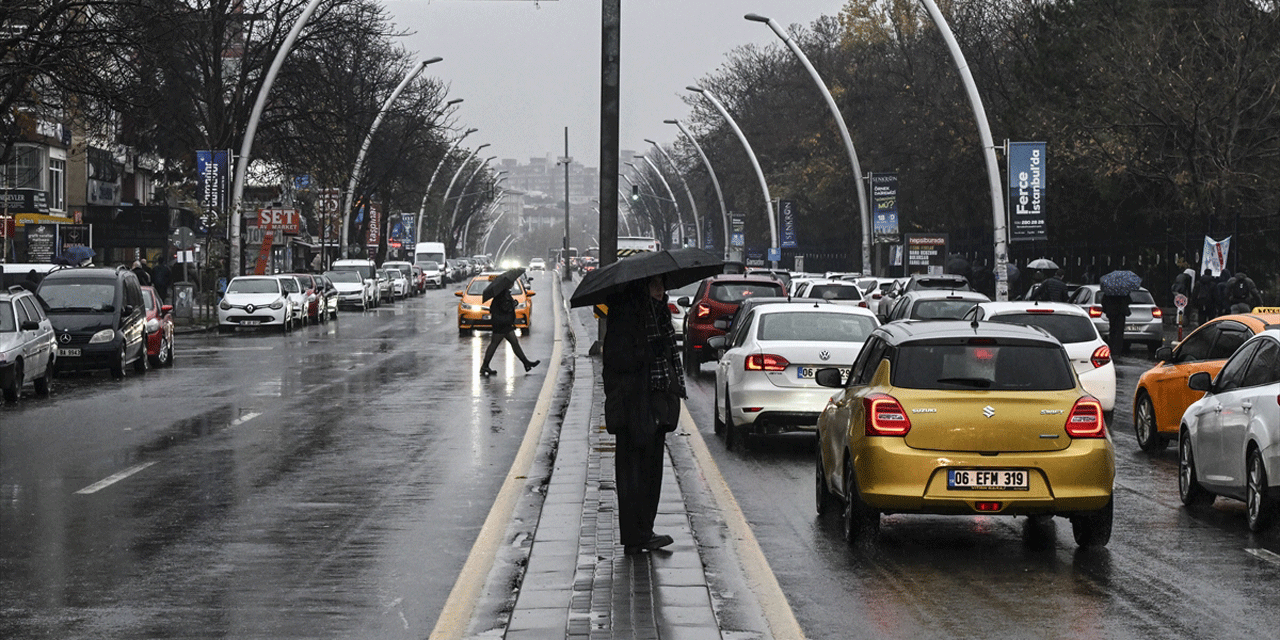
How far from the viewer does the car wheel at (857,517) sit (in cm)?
1051

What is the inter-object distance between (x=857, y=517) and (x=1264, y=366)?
3.67 meters

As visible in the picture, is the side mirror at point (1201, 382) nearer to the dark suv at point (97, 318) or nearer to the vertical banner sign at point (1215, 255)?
the dark suv at point (97, 318)

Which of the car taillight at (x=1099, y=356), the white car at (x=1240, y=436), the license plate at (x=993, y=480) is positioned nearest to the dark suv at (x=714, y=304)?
the car taillight at (x=1099, y=356)

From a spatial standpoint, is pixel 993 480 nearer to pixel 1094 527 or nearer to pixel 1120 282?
pixel 1094 527

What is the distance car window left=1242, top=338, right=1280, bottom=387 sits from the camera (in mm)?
12062

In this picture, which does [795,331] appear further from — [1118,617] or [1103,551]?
[1118,617]

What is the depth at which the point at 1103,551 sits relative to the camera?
10.5 metres

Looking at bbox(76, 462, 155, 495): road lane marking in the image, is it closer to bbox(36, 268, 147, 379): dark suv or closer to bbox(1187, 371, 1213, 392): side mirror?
bbox(1187, 371, 1213, 392): side mirror

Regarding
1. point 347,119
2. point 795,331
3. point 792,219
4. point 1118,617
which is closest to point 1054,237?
point 792,219

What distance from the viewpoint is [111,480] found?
45.8 ft

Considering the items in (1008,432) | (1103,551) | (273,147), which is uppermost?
(273,147)

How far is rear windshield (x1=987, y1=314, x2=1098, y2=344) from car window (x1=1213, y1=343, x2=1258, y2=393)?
706cm

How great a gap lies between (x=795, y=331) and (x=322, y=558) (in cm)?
816

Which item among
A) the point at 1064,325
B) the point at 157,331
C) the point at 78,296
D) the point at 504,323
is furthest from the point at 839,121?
the point at 1064,325
